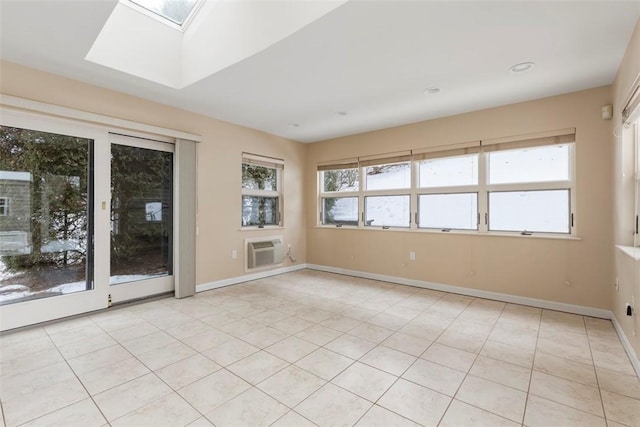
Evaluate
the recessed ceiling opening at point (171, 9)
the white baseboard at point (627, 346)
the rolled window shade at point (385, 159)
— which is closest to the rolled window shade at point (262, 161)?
the rolled window shade at point (385, 159)

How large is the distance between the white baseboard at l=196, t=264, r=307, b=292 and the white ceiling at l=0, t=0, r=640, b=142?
2.50 metres

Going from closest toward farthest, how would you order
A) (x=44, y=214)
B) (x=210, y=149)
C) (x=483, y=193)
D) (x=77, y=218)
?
(x=44, y=214) < (x=77, y=218) < (x=483, y=193) < (x=210, y=149)

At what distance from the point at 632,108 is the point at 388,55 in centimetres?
192

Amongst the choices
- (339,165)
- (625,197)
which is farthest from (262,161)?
(625,197)

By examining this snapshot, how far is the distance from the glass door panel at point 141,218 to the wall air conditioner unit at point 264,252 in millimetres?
1204

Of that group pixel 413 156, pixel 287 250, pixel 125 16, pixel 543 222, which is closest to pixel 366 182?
pixel 413 156

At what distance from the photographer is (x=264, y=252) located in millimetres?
5012

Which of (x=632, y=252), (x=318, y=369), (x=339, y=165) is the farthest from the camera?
(x=339, y=165)

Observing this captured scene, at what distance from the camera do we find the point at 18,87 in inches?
111

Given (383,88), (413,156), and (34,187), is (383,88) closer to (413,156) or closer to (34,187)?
(413,156)

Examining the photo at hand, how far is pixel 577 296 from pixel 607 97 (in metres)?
2.20

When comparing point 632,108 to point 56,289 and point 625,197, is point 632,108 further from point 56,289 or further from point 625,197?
point 56,289

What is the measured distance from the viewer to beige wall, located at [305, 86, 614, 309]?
3.27m

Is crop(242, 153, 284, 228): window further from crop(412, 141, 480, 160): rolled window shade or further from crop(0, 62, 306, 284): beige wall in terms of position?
crop(412, 141, 480, 160): rolled window shade
